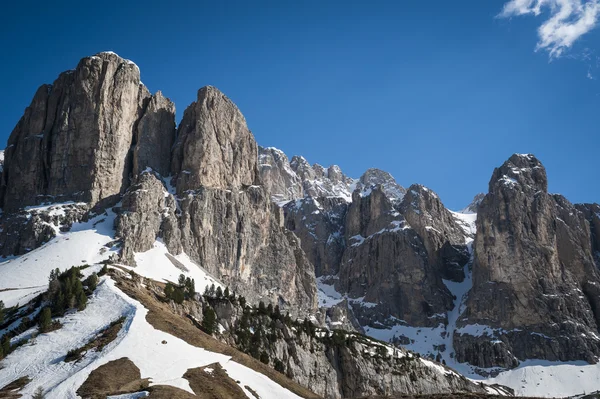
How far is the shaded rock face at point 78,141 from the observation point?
182 metres

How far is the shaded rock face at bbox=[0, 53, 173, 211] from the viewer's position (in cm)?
18200

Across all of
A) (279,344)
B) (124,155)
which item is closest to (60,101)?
(124,155)

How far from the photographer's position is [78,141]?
607 ft

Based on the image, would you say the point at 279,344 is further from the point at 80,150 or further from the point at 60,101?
the point at 60,101

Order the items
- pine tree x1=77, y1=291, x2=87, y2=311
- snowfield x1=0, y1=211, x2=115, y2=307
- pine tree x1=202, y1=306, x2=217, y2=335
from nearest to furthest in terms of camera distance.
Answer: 1. pine tree x1=77, y1=291, x2=87, y2=311
2. pine tree x1=202, y1=306, x2=217, y2=335
3. snowfield x1=0, y1=211, x2=115, y2=307

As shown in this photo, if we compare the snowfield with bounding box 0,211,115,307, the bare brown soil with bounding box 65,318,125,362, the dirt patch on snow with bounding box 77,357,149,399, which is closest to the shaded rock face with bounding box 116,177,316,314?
the snowfield with bounding box 0,211,115,307

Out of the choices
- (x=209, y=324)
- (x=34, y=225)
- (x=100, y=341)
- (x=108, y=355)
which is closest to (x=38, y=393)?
(x=108, y=355)

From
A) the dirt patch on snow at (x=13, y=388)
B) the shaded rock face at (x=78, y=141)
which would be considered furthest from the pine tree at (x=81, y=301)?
the shaded rock face at (x=78, y=141)

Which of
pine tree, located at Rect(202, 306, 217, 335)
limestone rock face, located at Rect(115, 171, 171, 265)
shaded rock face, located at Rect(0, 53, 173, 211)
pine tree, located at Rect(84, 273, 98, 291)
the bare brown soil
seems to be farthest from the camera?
shaded rock face, located at Rect(0, 53, 173, 211)

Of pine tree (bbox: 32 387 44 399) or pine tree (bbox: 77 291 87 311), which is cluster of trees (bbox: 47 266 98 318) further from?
pine tree (bbox: 32 387 44 399)

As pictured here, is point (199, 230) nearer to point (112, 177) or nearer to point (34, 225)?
point (112, 177)

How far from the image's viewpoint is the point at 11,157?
19475 cm

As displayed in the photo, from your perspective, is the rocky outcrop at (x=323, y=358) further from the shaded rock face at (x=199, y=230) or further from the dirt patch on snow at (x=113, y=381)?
the dirt patch on snow at (x=113, y=381)

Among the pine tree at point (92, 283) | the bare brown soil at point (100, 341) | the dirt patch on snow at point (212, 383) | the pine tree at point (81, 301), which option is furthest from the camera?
the pine tree at point (92, 283)
